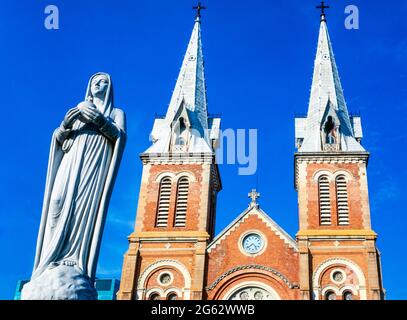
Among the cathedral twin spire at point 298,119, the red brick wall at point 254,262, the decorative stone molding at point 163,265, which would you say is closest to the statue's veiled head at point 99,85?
the red brick wall at point 254,262

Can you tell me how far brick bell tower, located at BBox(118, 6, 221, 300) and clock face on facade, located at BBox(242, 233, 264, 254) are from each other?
1.91m

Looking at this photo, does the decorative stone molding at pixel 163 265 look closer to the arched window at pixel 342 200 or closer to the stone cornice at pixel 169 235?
the stone cornice at pixel 169 235

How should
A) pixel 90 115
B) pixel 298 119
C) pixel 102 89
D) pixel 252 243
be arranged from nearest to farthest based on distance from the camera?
1. pixel 90 115
2. pixel 102 89
3. pixel 252 243
4. pixel 298 119

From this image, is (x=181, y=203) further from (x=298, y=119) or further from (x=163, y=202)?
(x=298, y=119)

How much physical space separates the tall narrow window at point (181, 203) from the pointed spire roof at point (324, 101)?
22.1 ft

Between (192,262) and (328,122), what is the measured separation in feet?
37.3

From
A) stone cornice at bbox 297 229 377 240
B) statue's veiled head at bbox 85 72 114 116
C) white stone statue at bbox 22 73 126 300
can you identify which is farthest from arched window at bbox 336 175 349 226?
white stone statue at bbox 22 73 126 300

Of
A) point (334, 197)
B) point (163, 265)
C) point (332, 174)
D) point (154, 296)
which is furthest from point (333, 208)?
point (154, 296)

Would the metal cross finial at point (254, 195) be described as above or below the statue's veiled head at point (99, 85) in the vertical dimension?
above

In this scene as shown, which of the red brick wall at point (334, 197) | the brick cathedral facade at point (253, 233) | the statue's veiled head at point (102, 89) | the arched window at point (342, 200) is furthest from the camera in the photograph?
the arched window at point (342, 200)

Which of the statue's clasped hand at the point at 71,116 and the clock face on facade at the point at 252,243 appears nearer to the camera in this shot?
the statue's clasped hand at the point at 71,116

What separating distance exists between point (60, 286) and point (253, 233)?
75.8 feet

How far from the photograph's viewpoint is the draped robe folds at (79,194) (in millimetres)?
5887

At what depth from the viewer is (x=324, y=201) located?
93.4 ft
